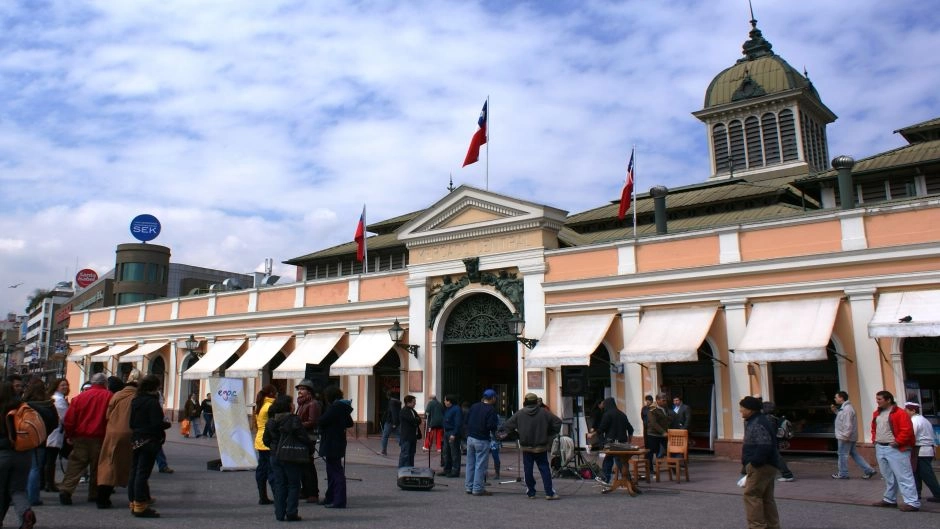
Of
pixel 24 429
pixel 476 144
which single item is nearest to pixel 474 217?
pixel 476 144

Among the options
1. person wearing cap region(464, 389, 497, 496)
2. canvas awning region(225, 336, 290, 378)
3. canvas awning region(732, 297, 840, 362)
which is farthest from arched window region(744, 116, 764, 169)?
person wearing cap region(464, 389, 497, 496)

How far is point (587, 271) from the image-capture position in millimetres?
20328

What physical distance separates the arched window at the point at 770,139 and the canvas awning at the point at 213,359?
84.3ft

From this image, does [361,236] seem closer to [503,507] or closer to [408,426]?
[408,426]

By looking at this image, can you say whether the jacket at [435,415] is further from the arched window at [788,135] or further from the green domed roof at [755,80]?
the green domed roof at [755,80]

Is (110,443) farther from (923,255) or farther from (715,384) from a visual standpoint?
(923,255)

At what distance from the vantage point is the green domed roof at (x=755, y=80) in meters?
36.7

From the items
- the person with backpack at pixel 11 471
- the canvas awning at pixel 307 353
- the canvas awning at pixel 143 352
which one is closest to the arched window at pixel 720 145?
the canvas awning at pixel 307 353

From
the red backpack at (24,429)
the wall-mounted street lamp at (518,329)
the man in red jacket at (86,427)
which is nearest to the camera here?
the red backpack at (24,429)

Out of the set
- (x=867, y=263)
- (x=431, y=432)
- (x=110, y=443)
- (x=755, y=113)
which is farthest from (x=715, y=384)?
(x=755, y=113)

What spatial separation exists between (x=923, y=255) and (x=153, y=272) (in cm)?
5696

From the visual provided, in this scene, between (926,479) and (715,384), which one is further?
(715,384)

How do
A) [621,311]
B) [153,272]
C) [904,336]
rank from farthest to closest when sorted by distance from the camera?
[153,272] < [621,311] < [904,336]

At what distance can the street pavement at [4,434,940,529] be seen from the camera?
911cm
